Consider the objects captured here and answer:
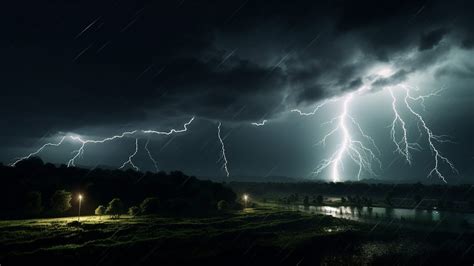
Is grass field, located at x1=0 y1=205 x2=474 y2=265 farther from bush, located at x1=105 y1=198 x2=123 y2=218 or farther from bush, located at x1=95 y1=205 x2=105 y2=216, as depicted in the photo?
bush, located at x1=95 y1=205 x2=105 y2=216

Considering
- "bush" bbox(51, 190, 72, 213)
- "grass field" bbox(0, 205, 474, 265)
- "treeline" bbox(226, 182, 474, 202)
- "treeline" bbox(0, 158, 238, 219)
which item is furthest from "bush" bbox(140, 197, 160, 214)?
"treeline" bbox(226, 182, 474, 202)

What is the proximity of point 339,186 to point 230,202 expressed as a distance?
110839 mm

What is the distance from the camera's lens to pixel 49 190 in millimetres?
73062

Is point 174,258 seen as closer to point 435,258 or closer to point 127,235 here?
point 127,235

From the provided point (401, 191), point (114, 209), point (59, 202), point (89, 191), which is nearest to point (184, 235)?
A: point (114, 209)

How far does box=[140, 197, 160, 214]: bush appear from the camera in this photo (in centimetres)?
7006

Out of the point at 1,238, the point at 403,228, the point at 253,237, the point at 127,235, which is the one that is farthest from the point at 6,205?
the point at 403,228

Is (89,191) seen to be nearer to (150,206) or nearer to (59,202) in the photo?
(59,202)

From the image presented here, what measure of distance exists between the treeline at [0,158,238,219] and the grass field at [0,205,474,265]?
16.0m

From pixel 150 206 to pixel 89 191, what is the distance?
20150mm

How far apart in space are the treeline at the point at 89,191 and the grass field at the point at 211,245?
16.0 metres

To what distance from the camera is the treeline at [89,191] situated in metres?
65.4

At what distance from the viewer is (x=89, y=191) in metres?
79.8

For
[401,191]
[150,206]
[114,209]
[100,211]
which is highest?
[114,209]
